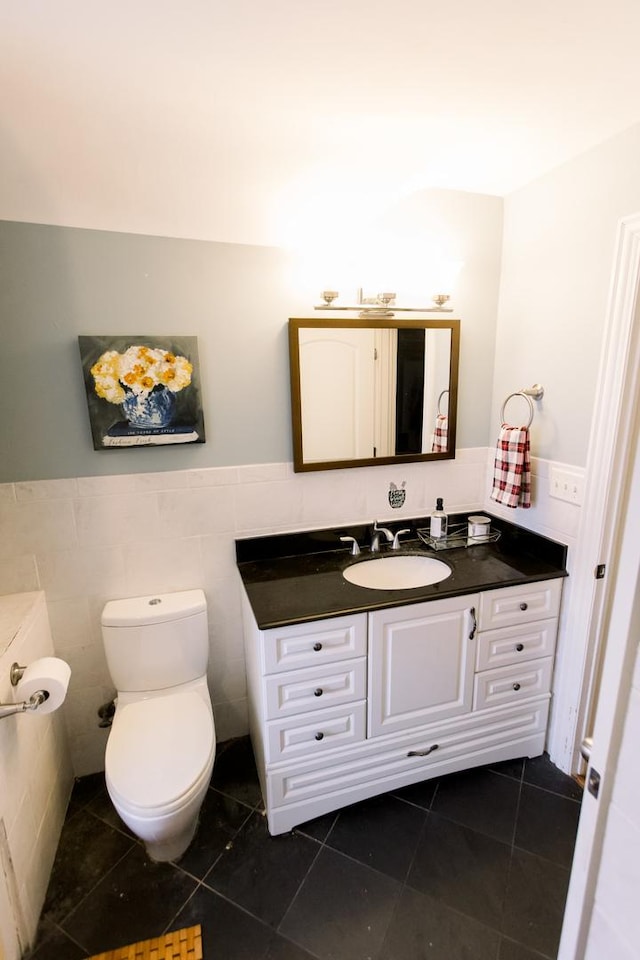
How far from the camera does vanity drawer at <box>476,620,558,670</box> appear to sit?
1.72m

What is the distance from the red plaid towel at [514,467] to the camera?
1.81 m

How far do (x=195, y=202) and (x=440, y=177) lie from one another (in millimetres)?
938

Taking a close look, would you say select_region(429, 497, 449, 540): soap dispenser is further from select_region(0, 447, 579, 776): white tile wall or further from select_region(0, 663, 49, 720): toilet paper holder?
select_region(0, 663, 49, 720): toilet paper holder

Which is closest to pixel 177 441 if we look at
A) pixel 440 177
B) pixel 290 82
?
pixel 290 82

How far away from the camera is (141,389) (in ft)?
5.34

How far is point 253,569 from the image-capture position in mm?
1834

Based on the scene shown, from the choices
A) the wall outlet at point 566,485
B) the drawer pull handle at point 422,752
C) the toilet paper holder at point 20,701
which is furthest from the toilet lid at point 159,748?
the wall outlet at point 566,485

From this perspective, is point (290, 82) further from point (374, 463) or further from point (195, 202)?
point (374, 463)

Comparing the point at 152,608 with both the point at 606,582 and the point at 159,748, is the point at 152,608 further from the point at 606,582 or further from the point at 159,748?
the point at 606,582

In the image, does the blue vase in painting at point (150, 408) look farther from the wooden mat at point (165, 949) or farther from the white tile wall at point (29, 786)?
the wooden mat at point (165, 949)

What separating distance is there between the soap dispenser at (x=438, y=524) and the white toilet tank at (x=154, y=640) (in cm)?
107

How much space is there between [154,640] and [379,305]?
1.60 meters

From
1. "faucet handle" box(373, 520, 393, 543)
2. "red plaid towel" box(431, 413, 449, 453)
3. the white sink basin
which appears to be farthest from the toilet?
"red plaid towel" box(431, 413, 449, 453)

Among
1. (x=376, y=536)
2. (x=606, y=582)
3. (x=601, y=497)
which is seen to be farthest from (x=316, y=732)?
(x=601, y=497)
